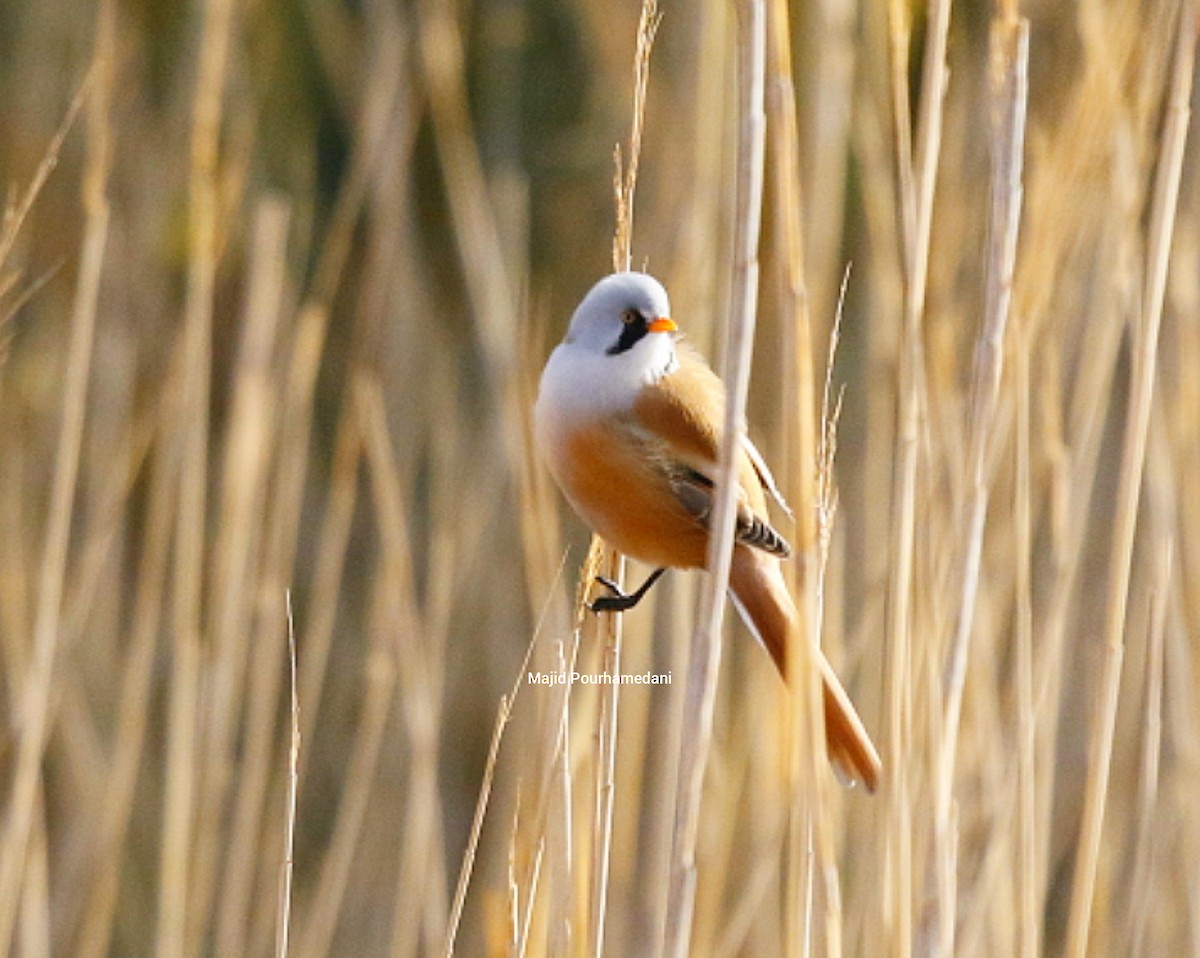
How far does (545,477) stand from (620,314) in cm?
74

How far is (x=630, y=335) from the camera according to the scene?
1421 millimetres

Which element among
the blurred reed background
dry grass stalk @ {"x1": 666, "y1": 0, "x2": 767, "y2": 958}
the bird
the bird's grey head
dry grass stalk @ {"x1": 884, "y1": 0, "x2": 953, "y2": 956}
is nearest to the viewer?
dry grass stalk @ {"x1": 666, "y1": 0, "x2": 767, "y2": 958}

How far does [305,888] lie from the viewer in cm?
285

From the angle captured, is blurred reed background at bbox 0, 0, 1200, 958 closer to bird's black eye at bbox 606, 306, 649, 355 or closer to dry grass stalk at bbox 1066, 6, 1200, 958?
dry grass stalk at bbox 1066, 6, 1200, 958

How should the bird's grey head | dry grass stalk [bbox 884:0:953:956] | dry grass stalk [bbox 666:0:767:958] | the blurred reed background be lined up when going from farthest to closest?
the bird's grey head → the blurred reed background → dry grass stalk [bbox 884:0:953:956] → dry grass stalk [bbox 666:0:767:958]

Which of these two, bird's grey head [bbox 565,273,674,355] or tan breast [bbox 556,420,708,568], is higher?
bird's grey head [bbox 565,273,674,355]

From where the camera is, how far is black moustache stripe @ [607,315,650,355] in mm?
1396

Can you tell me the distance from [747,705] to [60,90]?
1.36m

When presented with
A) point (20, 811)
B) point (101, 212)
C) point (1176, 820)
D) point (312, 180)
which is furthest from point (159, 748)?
point (1176, 820)

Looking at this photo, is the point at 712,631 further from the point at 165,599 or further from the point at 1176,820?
the point at 165,599

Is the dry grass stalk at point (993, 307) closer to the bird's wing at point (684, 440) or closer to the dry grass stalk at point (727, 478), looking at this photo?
the dry grass stalk at point (727, 478)

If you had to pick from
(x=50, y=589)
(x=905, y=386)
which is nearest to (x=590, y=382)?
(x=905, y=386)

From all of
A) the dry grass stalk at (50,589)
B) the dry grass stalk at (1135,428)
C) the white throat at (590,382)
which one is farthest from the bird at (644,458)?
the dry grass stalk at (50,589)

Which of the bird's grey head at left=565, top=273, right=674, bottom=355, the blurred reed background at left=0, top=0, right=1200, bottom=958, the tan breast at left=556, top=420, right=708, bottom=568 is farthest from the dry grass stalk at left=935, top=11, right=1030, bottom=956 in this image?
the tan breast at left=556, top=420, right=708, bottom=568
